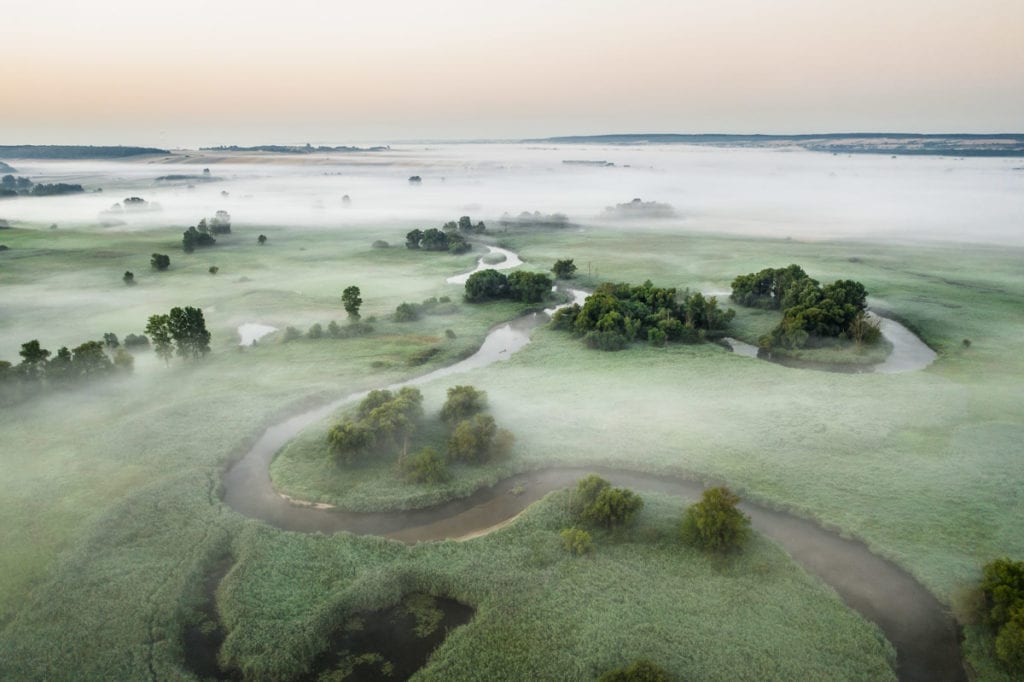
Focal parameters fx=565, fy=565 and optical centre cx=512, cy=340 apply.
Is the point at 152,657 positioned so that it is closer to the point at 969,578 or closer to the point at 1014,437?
the point at 969,578

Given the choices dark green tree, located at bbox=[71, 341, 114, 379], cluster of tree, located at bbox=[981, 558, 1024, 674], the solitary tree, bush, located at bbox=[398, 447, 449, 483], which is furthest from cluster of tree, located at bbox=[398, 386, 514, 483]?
dark green tree, located at bbox=[71, 341, 114, 379]

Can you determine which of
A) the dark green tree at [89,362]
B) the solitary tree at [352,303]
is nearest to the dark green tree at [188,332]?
the dark green tree at [89,362]

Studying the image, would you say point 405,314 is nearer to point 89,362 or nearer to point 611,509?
point 89,362

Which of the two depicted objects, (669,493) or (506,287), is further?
(506,287)

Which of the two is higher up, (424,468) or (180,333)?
(180,333)

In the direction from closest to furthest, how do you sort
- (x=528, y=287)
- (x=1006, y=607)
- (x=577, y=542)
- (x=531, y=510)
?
(x=1006, y=607)
(x=577, y=542)
(x=531, y=510)
(x=528, y=287)

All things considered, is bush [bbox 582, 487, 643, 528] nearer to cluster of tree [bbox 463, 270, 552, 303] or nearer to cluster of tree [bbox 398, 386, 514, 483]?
cluster of tree [bbox 398, 386, 514, 483]

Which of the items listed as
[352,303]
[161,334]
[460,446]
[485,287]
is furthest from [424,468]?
[485,287]

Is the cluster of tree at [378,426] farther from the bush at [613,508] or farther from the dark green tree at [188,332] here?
the dark green tree at [188,332]
